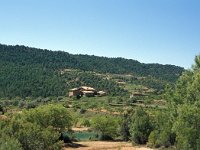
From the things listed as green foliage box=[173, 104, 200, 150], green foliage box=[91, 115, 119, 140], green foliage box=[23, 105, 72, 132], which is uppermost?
green foliage box=[173, 104, 200, 150]

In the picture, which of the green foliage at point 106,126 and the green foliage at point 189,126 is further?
the green foliage at point 106,126

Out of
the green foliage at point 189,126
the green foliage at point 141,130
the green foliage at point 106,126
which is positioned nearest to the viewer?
the green foliage at point 189,126

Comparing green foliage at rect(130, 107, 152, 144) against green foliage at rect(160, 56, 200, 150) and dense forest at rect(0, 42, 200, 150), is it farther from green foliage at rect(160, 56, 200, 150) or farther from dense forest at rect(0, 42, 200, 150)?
green foliage at rect(160, 56, 200, 150)

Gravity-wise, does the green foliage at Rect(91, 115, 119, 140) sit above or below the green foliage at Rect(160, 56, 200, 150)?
below

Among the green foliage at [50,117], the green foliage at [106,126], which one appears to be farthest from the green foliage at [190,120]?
the green foliage at [106,126]

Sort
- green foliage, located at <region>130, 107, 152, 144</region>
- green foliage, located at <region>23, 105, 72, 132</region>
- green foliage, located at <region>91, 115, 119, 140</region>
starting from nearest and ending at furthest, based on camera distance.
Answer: green foliage, located at <region>23, 105, 72, 132</region>, green foliage, located at <region>130, 107, 152, 144</region>, green foliage, located at <region>91, 115, 119, 140</region>

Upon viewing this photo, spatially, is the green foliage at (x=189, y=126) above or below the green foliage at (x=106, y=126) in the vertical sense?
above

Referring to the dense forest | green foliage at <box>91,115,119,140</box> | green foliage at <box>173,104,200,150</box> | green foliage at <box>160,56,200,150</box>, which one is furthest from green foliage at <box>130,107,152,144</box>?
green foliage at <box>173,104,200,150</box>

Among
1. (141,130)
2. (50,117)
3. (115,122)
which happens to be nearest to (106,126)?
(115,122)

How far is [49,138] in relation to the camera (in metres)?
55.8

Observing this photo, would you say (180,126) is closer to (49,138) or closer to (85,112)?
(49,138)

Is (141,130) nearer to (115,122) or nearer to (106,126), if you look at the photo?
(115,122)

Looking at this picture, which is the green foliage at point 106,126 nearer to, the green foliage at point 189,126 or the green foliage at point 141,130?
the green foliage at point 141,130

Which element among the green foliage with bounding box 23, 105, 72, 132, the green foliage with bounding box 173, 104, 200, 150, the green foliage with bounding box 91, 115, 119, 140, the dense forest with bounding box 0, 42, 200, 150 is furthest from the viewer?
the green foliage with bounding box 91, 115, 119, 140
